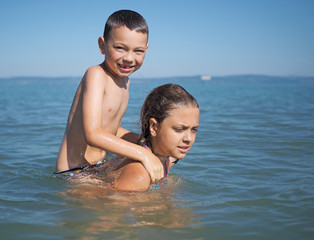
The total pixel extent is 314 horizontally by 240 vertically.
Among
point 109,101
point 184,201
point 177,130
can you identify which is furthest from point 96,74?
point 184,201

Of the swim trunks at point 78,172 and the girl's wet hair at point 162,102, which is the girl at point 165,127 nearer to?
the girl's wet hair at point 162,102

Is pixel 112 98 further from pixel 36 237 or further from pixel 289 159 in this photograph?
pixel 289 159

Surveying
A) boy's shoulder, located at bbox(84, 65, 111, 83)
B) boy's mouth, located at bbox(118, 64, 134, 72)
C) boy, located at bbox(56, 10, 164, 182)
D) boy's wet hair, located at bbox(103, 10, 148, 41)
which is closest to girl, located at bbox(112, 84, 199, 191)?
boy, located at bbox(56, 10, 164, 182)

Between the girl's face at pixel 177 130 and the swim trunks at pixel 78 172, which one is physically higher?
the girl's face at pixel 177 130

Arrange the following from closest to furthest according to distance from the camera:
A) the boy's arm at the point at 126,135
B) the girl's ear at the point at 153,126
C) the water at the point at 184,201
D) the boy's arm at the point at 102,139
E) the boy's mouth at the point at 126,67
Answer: the water at the point at 184,201
the boy's arm at the point at 102,139
the girl's ear at the point at 153,126
the boy's mouth at the point at 126,67
the boy's arm at the point at 126,135

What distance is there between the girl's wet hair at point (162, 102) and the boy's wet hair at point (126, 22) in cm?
61

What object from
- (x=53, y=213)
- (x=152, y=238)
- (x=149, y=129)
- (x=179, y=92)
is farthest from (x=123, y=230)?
(x=179, y=92)

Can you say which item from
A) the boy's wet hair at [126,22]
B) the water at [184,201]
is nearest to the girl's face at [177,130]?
the water at [184,201]

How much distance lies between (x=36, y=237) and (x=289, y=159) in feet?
12.2

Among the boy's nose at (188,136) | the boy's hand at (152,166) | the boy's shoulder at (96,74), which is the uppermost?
the boy's shoulder at (96,74)

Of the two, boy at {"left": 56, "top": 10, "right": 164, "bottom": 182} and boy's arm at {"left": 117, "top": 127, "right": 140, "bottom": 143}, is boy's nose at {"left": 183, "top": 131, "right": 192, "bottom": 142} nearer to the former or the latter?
boy at {"left": 56, "top": 10, "right": 164, "bottom": 182}

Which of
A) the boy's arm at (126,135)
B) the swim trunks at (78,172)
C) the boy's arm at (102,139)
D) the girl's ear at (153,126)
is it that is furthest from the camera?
the boy's arm at (126,135)

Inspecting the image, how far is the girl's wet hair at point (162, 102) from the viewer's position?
3.10 meters

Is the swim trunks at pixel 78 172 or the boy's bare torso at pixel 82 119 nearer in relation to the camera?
the boy's bare torso at pixel 82 119
